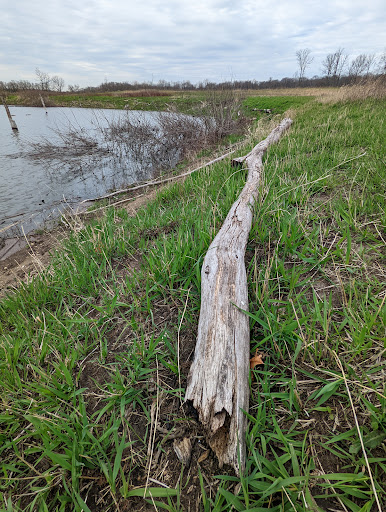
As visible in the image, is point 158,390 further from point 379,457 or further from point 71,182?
point 71,182

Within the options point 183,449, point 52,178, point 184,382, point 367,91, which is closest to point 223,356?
point 184,382

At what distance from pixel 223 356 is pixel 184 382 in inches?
13.7

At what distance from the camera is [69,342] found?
1.90 metres

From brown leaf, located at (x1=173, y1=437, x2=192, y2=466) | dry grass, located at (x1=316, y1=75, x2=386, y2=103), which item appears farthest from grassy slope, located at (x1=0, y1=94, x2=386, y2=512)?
dry grass, located at (x1=316, y1=75, x2=386, y2=103)

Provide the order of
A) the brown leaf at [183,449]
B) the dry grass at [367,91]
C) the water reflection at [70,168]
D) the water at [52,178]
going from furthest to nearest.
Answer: the dry grass at [367,91], the water reflection at [70,168], the water at [52,178], the brown leaf at [183,449]

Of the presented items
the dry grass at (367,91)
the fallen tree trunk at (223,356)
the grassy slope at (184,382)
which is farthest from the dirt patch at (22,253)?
the dry grass at (367,91)

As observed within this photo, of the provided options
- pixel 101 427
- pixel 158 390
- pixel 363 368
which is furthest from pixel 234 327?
pixel 101 427

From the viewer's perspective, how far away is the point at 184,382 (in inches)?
60.2

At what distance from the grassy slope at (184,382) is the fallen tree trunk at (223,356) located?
0.10 m

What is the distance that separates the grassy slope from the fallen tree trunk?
102mm

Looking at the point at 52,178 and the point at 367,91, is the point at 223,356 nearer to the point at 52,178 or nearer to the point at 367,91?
the point at 52,178

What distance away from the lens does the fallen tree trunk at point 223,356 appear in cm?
Answer: 115

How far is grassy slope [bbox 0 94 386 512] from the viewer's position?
1079mm

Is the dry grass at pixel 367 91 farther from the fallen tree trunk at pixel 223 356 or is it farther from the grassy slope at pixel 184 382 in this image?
the fallen tree trunk at pixel 223 356
